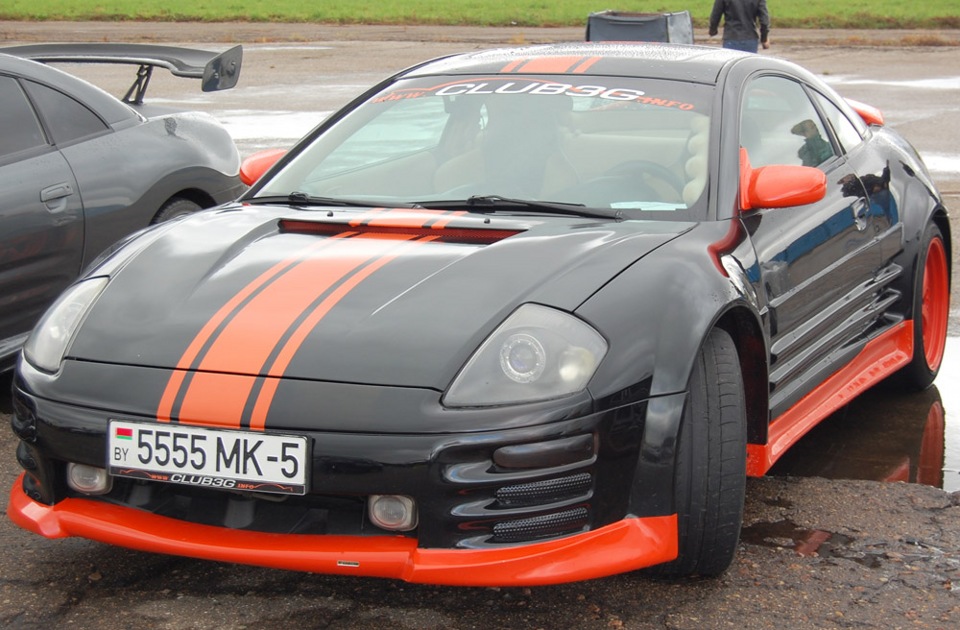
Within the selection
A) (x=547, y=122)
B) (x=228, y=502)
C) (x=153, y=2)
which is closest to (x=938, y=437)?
(x=547, y=122)

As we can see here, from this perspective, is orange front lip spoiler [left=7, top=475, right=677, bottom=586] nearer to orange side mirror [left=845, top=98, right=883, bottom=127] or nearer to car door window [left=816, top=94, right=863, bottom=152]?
car door window [left=816, top=94, right=863, bottom=152]

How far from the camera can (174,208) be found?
5.61 metres

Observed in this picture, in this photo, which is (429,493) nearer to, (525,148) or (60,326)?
(60,326)

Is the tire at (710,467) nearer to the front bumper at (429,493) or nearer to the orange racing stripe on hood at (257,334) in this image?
the front bumper at (429,493)

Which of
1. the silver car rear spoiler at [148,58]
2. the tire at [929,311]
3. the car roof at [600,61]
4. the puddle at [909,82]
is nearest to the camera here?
the car roof at [600,61]

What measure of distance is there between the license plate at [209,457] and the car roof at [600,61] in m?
1.86

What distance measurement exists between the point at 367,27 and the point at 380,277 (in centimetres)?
2711

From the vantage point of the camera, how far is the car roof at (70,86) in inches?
206

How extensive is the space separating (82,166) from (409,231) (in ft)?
7.19

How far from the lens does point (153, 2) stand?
120 feet

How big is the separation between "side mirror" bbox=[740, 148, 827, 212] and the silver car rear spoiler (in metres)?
2.57

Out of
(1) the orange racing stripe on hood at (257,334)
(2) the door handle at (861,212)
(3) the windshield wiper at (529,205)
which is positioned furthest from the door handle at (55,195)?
(2) the door handle at (861,212)

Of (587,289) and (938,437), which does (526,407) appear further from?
(938,437)

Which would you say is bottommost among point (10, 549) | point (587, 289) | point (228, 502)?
point (10, 549)
